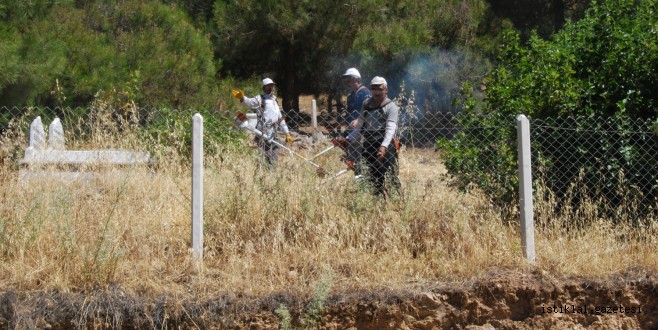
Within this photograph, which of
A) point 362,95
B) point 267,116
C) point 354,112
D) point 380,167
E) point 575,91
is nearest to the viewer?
point 575,91

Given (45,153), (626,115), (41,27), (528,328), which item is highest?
(41,27)

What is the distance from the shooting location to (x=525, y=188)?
6266 millimetres

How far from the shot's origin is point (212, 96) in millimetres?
14297

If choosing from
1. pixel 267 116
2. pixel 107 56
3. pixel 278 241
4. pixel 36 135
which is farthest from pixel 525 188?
pixel 107 56

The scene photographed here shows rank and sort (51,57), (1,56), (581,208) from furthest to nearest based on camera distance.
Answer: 1. (51,57)
2. (1,56)
3. (581,208)

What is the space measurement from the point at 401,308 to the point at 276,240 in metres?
1.10

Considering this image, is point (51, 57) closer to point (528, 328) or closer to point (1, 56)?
point (1, 56)

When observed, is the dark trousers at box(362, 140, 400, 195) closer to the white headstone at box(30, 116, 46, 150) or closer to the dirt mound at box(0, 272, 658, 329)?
the dirt mound at box(0, 272, 658, 329)

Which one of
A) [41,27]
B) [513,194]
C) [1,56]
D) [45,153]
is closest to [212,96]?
[41,27]

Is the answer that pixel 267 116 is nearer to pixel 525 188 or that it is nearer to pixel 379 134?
pixel 379 134

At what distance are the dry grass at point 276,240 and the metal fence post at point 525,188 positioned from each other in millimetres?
93

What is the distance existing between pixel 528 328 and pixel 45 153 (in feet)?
14.1

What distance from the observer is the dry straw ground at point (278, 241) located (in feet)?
19.7

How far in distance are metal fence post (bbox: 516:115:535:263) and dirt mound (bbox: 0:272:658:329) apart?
249 millimetres
